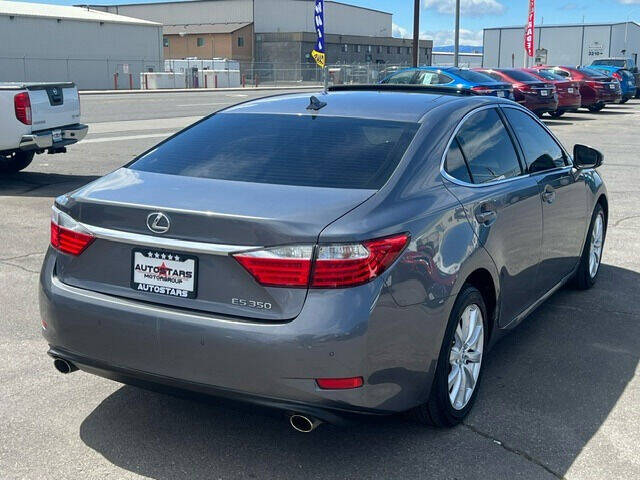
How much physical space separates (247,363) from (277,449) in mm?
696

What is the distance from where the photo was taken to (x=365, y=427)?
3924 mm

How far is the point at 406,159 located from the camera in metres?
3.73

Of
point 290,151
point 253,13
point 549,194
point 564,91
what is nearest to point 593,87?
point 564,91

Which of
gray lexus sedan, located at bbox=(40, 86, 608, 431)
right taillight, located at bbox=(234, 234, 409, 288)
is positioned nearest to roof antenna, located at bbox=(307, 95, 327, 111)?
gray lexus sedan, located at bbox=(40, 86, 608, 431)

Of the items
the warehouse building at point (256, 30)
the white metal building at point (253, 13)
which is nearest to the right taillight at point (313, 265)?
the warehouse building at point (256, 30)

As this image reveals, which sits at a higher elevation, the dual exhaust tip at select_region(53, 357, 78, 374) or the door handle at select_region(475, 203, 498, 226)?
the door handle at select_region(475, 203, 498, 226)

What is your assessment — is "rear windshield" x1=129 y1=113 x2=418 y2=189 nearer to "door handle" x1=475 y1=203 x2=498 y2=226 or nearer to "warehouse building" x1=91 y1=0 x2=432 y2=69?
"door handle" x1=475 y1=203 x2=498 y2=226

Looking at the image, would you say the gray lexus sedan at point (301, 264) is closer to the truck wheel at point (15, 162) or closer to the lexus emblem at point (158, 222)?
the lexus emblem at point (158, 222)

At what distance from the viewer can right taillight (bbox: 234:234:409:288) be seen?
3.14 metres

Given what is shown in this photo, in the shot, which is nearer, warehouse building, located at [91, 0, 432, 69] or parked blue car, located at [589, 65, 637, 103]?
parked blue car, located at [589, 65, 637, 103]

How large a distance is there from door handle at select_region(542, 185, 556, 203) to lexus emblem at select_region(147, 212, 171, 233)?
254 cm

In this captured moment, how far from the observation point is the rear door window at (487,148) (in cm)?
426

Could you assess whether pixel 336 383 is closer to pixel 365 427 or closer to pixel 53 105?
pixel 365 427

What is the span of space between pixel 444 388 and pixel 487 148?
147 cm
